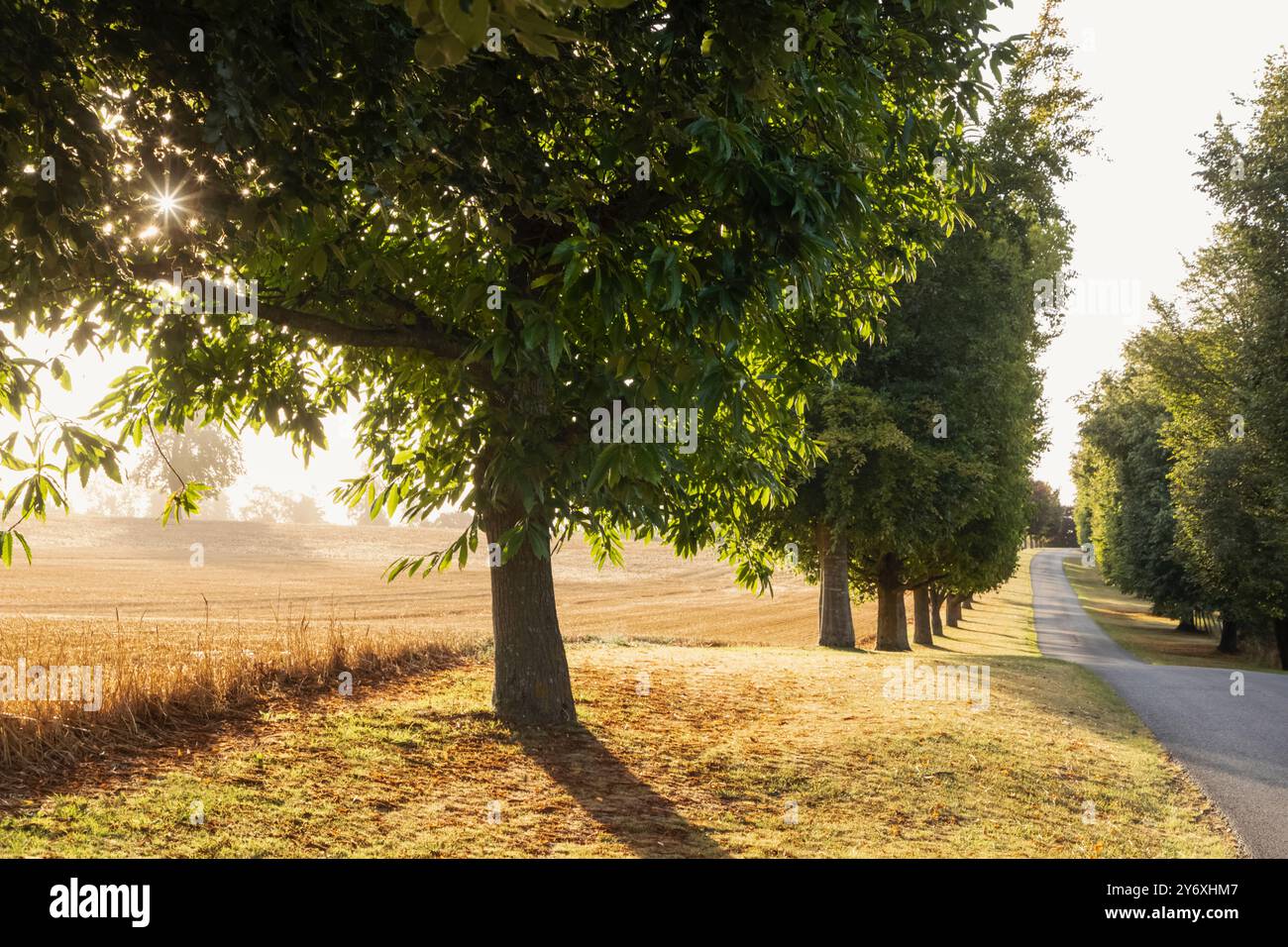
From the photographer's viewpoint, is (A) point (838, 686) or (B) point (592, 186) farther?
(A) point (838, 686)

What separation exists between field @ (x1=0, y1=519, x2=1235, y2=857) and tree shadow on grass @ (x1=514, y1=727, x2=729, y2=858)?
3 centimetres

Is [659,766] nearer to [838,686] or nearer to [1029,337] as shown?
[838,686]

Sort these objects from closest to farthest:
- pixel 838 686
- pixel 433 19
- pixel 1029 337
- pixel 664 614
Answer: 1. pixel 433 19
2. pixel 838 686
3. pixel 1029 337
4. pixel 664 614

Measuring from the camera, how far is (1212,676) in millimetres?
16641

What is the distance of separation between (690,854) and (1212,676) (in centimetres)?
1477

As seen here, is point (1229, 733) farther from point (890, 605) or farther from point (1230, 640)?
point (1230, 640)

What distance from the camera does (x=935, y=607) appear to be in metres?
33.7

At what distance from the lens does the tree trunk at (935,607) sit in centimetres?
2962

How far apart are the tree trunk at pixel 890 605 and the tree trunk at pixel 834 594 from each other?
7.22ft

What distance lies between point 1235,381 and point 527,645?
23.9m

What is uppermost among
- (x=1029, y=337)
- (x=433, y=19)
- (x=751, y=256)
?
(x=1029, y=337)

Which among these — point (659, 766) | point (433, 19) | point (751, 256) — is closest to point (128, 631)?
point (659, 766)

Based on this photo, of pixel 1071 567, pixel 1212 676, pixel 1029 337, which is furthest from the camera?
pixel 1071 567

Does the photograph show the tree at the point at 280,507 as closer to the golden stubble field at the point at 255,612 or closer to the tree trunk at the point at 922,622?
the golden stubble field at the point at 255,612
